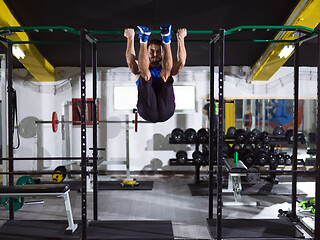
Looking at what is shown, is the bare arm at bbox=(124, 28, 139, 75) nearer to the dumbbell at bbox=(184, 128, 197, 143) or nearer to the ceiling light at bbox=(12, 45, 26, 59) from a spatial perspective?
the ceiling light at bbox=(12, 45, 26, 59)

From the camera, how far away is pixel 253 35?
16.5 feet

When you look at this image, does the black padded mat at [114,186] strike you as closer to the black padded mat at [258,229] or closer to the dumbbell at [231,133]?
the dumbbell at [231,133]

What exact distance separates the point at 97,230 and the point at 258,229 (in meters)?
1.69

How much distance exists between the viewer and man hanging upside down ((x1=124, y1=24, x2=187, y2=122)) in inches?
111

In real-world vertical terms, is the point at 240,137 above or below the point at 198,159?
above

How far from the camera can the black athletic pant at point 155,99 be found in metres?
2.99

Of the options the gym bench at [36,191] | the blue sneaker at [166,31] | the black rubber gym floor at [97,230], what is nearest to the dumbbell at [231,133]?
the black rubber gym floor at [97,230]

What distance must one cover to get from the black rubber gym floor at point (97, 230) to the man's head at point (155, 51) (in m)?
1.73

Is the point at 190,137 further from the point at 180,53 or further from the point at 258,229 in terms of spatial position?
the point at 180,53

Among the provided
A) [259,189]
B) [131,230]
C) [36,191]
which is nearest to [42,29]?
[36,191]

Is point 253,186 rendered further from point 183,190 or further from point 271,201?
point 183,190

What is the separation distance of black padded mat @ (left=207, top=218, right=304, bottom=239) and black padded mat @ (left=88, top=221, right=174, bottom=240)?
19.6 inches

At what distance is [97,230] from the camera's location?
3311 millimetres

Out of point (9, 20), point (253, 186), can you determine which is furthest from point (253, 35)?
point (9, 20)
